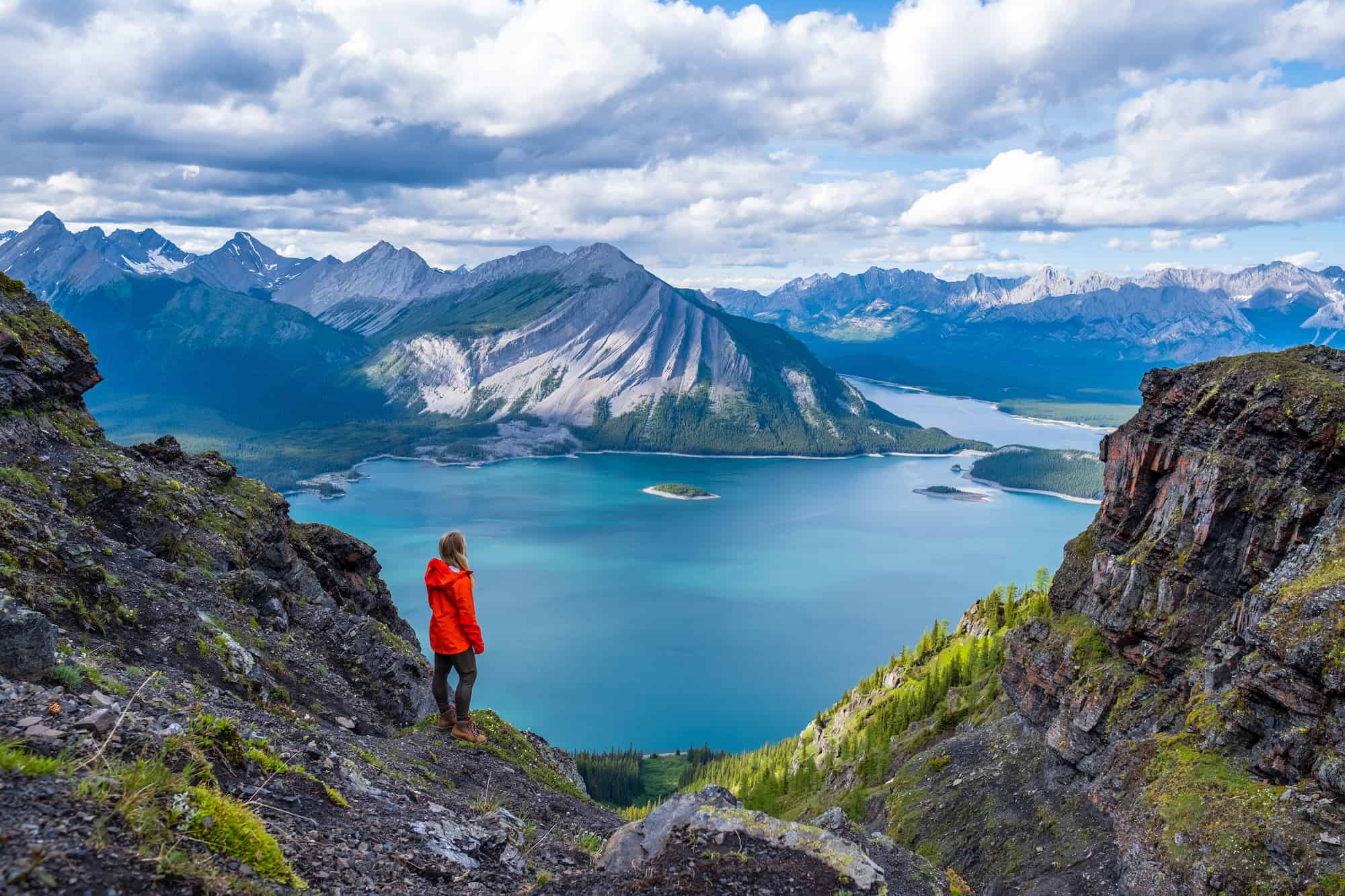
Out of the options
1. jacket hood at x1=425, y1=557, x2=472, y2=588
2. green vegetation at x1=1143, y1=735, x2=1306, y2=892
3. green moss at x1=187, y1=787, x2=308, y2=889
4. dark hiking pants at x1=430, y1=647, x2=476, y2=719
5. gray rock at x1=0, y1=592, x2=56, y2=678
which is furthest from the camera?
green vegetation at x1=1143, y1=735, x2=1306, y2=892

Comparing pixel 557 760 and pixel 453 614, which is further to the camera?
pixel 557 760

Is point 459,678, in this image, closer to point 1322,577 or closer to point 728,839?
point 728,839

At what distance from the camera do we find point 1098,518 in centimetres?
4903

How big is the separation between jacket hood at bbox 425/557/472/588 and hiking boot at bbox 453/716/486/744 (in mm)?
4552

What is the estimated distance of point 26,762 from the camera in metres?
8.15

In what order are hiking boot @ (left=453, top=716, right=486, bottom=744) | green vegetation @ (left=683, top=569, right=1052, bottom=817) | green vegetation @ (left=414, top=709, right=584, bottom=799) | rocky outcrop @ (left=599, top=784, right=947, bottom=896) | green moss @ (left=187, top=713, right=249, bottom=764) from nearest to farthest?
1. green moss @ (left=187, top=713, right=249, bottom=764)
2. rocky outcrop @ (left=599, top=784, right=947, bottom=896)
3. hiking boot @ (left=453, top=716, right=486, bottom=744)
4. green vegetation @ (left=414, top=709, right=584, bottom=799)
5. green vegetation @ (left=683, top=569, right=1052, bottom=817)

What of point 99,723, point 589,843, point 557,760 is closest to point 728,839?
point 589,843

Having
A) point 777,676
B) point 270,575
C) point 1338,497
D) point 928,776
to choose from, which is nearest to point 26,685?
point 270,575

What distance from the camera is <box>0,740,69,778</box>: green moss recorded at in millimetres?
8070

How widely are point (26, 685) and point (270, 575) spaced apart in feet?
66.9

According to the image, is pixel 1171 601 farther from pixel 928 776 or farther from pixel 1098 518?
pixel 928 776

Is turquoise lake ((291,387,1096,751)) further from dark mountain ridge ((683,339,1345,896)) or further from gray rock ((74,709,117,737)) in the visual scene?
gray rock ((74,709,117,737))

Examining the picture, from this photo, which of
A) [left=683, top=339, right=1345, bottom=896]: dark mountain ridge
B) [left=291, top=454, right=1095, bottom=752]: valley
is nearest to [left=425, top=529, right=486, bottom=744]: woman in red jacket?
[left=683, top=339, right=1345, bottom=896]: dark mountain ridge

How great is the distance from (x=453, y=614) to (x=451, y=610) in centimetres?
12
